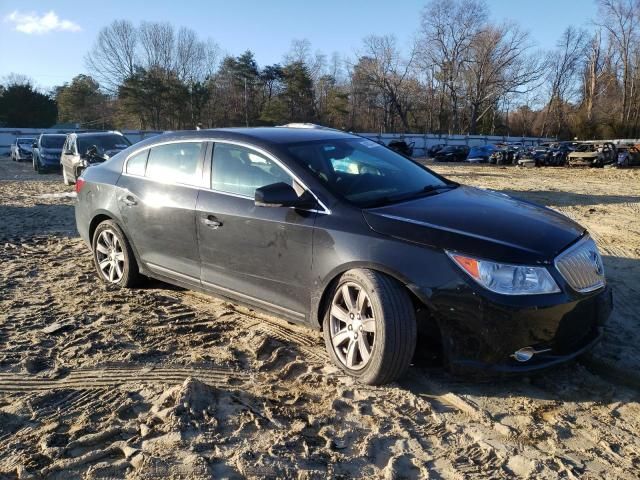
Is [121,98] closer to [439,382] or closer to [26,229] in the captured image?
[26,229]

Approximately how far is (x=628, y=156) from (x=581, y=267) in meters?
26.4

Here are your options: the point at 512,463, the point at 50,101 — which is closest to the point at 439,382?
the point at 512,463

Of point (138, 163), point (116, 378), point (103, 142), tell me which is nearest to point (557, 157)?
point (103, 142)

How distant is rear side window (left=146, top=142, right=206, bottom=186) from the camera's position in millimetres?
4441

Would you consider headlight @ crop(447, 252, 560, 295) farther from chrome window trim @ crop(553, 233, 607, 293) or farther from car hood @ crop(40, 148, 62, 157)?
car hood @ crop(40, 148, 62, 157)

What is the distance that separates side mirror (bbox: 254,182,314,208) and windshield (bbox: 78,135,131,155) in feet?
36.8


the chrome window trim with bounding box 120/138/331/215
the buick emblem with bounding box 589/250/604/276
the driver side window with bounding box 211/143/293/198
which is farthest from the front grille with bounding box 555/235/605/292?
the driver side window with bounding box 211/143/293/198

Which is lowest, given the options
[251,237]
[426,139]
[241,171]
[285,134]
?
[251,237]

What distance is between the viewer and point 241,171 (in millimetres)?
4117

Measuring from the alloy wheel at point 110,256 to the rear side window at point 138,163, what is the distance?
2.11ft

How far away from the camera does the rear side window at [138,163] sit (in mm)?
4954

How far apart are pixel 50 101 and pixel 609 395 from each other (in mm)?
62368

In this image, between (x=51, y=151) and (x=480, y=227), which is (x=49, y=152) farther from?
(x=480, y=227)

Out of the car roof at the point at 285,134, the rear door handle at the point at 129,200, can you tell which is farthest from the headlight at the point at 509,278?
the rear door handle at the point at 129,200
